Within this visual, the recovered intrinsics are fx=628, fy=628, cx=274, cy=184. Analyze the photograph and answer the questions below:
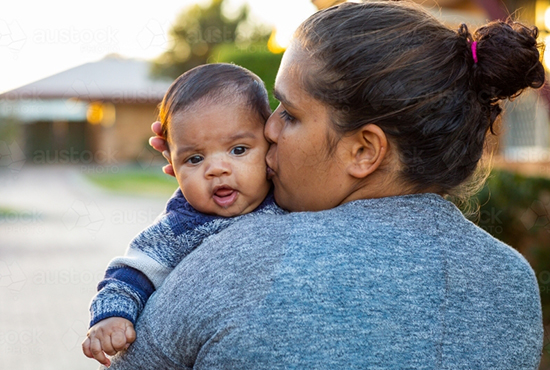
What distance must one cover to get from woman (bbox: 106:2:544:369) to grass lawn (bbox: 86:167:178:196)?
50.5 feet

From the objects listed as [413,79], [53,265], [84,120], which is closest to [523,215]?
[413,79]

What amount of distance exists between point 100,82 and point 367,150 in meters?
34.5

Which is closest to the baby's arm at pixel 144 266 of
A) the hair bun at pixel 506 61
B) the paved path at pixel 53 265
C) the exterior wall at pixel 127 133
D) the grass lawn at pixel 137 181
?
the hair bun at pixel 506 61

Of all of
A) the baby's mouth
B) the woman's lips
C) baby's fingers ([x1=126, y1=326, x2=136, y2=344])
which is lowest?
baby's fingers ([x1=126, y1=326, x2=136, y2=344])

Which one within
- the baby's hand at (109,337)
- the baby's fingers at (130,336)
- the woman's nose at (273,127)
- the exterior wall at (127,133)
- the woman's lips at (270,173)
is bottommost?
the exterior wall at (127,133)

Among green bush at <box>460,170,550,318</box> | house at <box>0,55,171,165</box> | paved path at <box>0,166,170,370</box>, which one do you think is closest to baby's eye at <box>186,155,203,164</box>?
green bush at <box>460,170,550,318</box>

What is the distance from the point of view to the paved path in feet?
18.4

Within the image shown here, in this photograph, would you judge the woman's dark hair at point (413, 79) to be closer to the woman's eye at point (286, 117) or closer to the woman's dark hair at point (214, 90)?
the woman's eye at point (286, 117)

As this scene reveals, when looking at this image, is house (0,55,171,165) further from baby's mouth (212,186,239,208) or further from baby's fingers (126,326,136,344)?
baby's fingers (126,326,136,344)

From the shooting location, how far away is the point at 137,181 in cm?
2106

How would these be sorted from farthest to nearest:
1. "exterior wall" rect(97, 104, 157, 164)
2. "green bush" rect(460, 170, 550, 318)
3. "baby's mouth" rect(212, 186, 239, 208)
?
"exterior wall" rect(97, 104, 157, 164) < "green bush" rect(460, 170, 550, 318) < "baby's mouth" rect(212, 186, 239, 208)

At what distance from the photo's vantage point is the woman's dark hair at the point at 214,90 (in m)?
1.94

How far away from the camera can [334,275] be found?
1.30 m

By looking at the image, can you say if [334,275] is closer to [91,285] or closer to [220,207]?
[220,207]
